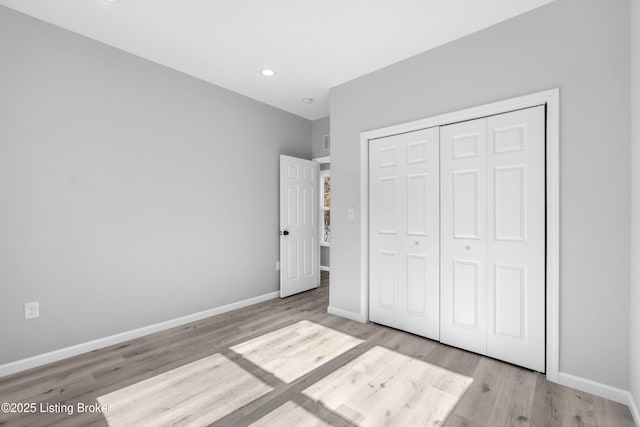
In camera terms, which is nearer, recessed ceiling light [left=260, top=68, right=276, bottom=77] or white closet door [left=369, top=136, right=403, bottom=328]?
white closet door [left=369, top=136, right=403, bottom=328]

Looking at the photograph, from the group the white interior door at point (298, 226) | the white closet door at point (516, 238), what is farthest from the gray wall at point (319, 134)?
the white closet door at point (516, 238)

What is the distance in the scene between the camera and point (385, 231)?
314 cm

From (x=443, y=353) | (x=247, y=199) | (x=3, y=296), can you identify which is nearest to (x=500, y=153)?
(x=443, y=353)

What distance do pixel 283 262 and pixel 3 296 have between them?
2.81 m

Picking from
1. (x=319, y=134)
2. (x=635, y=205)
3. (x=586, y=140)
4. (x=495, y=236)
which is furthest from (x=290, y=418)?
(x=319, y=134)

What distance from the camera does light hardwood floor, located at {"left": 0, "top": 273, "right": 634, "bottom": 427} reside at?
174 centimetres

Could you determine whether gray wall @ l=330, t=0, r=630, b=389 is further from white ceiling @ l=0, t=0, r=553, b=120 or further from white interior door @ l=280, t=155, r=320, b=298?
white interior door @ l=280, t=155, r=320, b=298

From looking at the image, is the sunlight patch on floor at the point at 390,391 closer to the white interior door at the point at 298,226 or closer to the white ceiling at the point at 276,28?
the white interior door at the point at 298,226

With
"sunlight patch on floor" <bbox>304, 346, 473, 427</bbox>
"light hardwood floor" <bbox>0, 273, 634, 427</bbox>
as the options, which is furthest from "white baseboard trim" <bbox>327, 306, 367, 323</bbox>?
"sunlight patch on floor" <bbox>304, 346, 473, 427</bbox>

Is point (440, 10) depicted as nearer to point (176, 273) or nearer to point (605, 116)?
point (605, 116)

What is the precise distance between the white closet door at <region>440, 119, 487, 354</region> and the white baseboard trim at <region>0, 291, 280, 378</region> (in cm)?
257

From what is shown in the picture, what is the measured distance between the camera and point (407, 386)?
6.74 ft

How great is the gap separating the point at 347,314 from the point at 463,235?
1.62m

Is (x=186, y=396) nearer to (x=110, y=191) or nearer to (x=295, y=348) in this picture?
(x=295, y=348)
